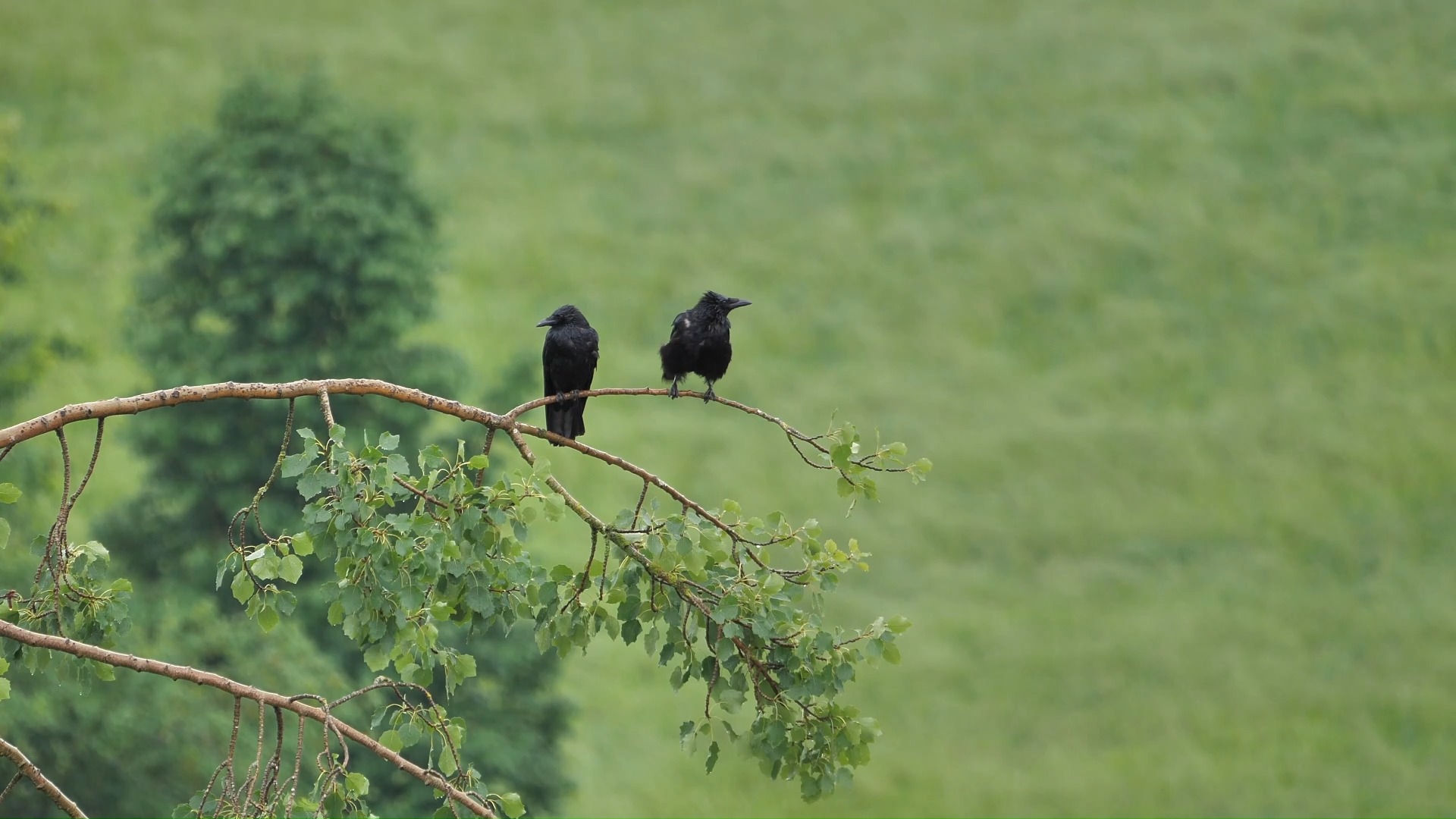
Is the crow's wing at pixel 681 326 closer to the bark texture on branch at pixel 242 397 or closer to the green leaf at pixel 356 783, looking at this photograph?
the bark texture on branch at pixel 242 397

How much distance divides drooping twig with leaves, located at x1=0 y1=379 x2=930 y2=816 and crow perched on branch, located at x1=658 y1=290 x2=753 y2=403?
10.6ft

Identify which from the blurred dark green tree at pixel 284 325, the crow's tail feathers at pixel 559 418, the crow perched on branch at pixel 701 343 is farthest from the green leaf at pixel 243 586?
the blurred dark green tree at pixel 284 325

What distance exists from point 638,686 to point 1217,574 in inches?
460

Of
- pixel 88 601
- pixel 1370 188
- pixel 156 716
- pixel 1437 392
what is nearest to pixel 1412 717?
pixel 1437 392

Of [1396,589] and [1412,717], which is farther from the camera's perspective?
[1396,589]

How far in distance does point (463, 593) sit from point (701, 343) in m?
4.13

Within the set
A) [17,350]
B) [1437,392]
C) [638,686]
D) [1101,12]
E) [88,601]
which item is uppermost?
[1101,12]

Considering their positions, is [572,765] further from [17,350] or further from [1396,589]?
[1396,589]

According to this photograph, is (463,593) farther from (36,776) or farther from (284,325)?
(284,325)

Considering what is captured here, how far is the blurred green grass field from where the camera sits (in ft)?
89.5

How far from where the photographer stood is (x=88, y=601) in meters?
5.80

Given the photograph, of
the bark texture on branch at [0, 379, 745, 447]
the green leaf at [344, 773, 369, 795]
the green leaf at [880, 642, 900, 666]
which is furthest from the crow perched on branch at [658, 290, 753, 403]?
the green leaf at [344, 773, 369, 795]

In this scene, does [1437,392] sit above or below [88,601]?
above

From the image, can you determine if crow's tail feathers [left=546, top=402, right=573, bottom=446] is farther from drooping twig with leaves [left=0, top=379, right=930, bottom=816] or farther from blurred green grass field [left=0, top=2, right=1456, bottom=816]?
blurred green grass field [left=0, top=2, right=1456, bottom=816]
